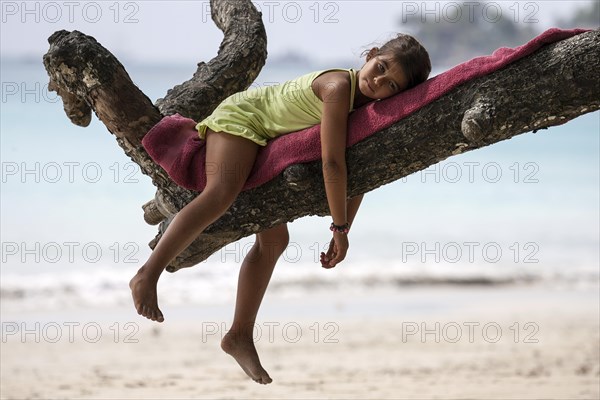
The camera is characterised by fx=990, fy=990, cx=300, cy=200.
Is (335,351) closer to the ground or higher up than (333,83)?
closer to the ground

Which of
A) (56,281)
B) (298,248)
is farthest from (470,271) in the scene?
(56,281)

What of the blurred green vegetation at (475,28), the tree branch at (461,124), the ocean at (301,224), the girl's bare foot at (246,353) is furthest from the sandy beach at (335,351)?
the blurred green vegetation at (475,28)

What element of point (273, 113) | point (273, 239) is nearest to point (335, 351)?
point (273, 239)

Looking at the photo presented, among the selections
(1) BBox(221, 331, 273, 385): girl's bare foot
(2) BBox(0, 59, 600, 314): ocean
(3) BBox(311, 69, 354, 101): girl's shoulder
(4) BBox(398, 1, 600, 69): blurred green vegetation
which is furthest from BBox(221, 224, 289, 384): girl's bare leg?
(4) BBox(398, 1, 600, 69): blurred green vegetation

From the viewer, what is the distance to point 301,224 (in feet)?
37.7

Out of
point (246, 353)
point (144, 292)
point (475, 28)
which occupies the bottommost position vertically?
point (246, 353)

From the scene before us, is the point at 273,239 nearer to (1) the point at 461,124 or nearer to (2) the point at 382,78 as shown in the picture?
(2) the point at 382,78

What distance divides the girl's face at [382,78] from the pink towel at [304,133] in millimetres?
31

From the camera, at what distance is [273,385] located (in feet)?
18.9

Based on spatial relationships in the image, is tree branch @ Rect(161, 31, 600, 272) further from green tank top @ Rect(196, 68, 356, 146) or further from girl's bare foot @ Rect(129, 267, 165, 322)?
girl's bare foot @ Rect(129, 267, 165, 322)

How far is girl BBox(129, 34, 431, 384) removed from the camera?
2707mm

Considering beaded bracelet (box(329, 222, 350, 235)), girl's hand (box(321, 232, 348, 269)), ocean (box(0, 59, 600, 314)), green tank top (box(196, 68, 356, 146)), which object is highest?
ocean (box(0, 59, 600, 314))

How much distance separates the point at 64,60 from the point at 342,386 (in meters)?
3.33

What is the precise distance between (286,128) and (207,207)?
336 mm
